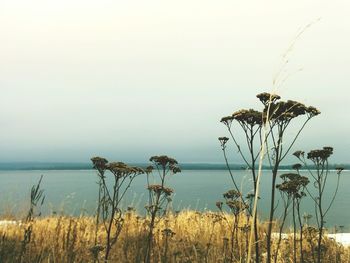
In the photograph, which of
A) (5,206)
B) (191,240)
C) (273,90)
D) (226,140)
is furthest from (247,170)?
(5,206)

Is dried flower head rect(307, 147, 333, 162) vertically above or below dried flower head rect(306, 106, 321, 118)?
below

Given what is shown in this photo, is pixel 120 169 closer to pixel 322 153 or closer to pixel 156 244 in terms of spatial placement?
pixel 322 153

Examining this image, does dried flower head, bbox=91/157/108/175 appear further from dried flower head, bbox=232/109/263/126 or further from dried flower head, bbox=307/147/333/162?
dried flower head, bbox=307/147/333/162

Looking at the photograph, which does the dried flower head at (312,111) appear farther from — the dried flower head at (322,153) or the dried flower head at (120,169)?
the dried flower head at (120,169)

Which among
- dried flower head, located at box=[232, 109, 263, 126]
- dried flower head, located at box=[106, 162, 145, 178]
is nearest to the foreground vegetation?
dried flower head, located at box=[106, 162, 145, 178]

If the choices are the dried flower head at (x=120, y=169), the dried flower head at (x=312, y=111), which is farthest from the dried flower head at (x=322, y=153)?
the dried flower head at (x=120, y=169)

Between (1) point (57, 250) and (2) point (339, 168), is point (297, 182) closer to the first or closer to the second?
(2) point (339, 168)

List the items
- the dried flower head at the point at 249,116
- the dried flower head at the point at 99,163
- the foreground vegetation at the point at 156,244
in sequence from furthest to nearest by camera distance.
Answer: the foreground vegetation at the point at 156,244
the dried flower head at the point at 99,163
the dried flower head at the point at 249,116

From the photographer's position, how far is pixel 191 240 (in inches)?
372

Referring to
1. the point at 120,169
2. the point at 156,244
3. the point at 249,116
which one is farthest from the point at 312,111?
the point at 156,244

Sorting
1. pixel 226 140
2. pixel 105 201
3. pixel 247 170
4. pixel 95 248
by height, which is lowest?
pixel 95 248

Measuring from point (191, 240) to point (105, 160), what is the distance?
461cm

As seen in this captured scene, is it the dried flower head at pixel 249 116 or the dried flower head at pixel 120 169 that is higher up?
the dried flower head at pixel 249 116

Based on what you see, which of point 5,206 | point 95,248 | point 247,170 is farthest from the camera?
point 5,206
